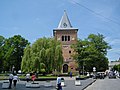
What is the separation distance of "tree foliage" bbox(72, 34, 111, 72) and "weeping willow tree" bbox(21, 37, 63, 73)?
2254 cm

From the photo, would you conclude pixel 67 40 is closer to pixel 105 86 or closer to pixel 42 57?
pixel 42 57

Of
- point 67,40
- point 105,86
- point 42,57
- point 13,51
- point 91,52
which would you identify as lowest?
point 105,86

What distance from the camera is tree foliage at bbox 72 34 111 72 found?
7306 cm

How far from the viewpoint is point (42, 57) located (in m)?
49.4

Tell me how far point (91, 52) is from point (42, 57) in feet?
85.9

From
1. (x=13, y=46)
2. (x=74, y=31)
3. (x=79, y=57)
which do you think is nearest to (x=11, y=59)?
(x=13, y=46)

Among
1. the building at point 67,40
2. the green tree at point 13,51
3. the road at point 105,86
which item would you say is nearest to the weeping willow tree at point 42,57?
the road at point 105,86

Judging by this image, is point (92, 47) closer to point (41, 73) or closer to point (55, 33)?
point (55, 33)

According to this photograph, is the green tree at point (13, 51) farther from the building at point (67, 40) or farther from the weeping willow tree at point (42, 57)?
the weeping willow tree at point (42, 57)

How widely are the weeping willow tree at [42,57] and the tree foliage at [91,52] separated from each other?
2254cm

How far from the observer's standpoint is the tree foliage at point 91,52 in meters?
73.1

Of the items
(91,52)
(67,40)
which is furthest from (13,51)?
(91,52)

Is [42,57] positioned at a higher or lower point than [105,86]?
higher

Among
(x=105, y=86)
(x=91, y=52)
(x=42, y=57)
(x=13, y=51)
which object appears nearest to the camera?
(x=105, y=86)
